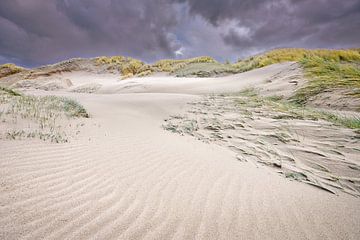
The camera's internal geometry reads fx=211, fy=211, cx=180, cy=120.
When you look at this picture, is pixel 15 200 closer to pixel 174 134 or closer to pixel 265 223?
pixel 265 223

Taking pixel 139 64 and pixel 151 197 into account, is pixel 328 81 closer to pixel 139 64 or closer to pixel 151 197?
pixel 151 197

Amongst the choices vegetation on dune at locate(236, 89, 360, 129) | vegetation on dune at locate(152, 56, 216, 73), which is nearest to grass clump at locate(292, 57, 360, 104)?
vegetation on dune at locate(236, 89, 360, 129)

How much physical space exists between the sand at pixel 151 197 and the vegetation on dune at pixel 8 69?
29.3m

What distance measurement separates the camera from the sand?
64.2 inches

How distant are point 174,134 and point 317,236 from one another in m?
3.12

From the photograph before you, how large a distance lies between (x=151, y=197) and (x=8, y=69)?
105 feet

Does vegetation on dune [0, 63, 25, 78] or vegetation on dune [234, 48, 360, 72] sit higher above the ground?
vegetation on dune [0, 63, 25, 78]

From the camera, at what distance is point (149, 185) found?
228 centimetres

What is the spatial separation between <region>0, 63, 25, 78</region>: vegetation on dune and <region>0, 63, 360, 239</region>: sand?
29290 millimetres

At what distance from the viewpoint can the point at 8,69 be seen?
2553 centimetres

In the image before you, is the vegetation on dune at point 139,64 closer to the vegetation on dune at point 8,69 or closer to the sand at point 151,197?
the vegetation on dune at point 8,69

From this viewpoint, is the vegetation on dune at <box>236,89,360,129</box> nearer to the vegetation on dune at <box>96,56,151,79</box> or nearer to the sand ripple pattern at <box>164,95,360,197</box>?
the sand ripple pattern at <box>164,95,360,197</box>

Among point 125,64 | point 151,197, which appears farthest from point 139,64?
point 151,197

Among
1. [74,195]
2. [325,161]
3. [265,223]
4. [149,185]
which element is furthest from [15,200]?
[325,161]
